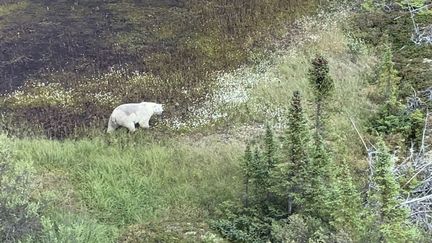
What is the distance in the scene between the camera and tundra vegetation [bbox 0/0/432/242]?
24.7ft

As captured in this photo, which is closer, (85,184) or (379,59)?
(85,184)

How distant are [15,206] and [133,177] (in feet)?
9.83

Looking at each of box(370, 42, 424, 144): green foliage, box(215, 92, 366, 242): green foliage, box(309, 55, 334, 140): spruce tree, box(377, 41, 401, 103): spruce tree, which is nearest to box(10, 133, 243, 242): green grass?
box(215, 92, 366, 242): green foliage

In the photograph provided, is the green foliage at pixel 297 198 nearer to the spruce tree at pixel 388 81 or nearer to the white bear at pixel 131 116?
the white bear at pixel 131 116

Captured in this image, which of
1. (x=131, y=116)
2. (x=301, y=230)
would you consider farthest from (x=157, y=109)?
(x=301, y=230)

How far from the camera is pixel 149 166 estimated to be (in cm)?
1024

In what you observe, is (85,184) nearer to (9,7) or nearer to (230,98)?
(230,98)

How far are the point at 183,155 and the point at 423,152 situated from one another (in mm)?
4155

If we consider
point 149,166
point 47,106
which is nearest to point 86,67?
point 47,106

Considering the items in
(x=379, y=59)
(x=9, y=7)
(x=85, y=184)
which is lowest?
(x=85, y=184)

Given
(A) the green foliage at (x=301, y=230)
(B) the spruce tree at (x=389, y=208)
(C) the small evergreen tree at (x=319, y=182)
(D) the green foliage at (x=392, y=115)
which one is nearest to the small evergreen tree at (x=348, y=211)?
(A) the green foliage at (x=301, y=230)

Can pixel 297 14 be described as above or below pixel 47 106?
above

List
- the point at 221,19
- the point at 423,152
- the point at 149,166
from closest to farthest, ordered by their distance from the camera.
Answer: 1. the point at 423,152
2. the point at 149,166
3. the point at 221,19

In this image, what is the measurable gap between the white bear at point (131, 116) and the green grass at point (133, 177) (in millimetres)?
275
